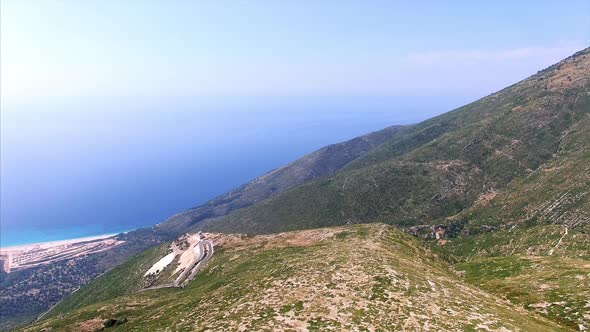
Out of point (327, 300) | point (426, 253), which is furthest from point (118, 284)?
point (327, 300)

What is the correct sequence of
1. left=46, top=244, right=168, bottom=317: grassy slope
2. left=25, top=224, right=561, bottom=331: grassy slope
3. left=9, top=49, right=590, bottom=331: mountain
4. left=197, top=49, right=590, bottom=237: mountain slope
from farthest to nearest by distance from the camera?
left=197, top=49, right=590, bottom=237: mountain slope < left=46, top=244, right=168, bottom=317: grassy slope < left=9, top=49, right=590, bottom=331: mountain < left=25, top=224, right=561, bottom=331: grassy slope

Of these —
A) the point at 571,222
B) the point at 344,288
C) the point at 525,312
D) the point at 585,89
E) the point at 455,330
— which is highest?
the point at 585,89

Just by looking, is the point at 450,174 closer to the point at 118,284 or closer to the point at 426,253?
the point at 426,253

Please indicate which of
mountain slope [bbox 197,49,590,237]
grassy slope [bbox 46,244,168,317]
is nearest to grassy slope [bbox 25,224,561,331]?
grassy slope [bbox 46,244,168,317]

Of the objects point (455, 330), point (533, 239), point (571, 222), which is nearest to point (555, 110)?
point (571, 222)

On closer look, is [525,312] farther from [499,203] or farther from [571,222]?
[499,203]

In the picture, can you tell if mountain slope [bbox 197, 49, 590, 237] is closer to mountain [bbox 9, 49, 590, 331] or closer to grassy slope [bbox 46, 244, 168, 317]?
mountain [bbox 9, 49, 590, 331]

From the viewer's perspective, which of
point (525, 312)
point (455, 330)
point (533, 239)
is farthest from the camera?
point (533, 239)

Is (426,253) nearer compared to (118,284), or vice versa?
(426,253)
